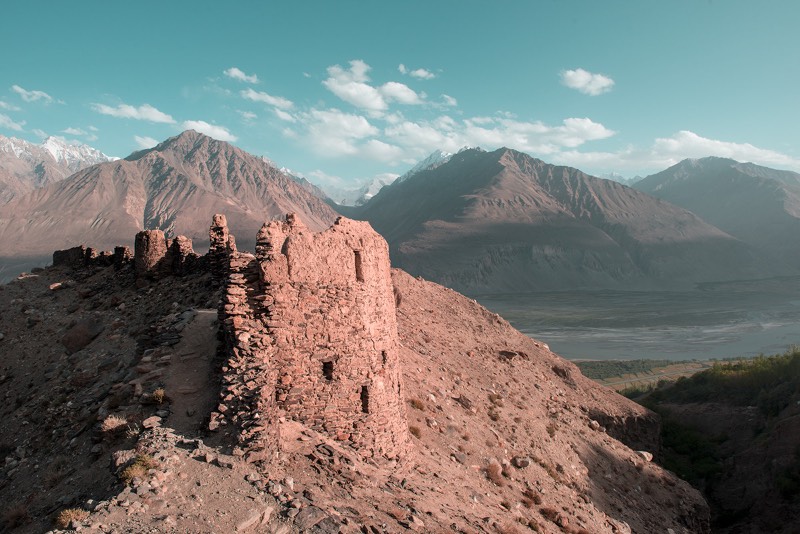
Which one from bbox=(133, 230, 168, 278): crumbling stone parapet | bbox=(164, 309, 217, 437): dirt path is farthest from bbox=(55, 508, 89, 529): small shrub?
bbox=(133, 230, 168, 278): crumbling stone parapet

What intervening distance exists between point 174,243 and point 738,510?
2757cm

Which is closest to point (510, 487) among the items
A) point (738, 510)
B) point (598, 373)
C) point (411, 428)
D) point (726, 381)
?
point (411, 428)

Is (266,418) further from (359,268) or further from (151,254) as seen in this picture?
(151,254)

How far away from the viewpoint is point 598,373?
77750 mm

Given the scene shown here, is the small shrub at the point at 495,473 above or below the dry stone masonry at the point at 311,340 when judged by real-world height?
below

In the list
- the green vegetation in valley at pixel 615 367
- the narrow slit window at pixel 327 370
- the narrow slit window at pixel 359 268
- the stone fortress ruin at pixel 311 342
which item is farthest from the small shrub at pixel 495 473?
the green vegetation in valley at pixel 615 367

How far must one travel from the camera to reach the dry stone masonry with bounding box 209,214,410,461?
395 inches

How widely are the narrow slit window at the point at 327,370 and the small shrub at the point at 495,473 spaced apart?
623cm

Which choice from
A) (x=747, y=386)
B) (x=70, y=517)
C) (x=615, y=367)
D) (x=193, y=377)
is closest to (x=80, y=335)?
(x=193, y=377)

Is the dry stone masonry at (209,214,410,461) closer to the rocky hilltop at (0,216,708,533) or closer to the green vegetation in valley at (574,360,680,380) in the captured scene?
the rocky hilltop at (0,216,708,533)

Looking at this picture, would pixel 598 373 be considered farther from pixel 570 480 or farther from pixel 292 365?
pixel 292 365

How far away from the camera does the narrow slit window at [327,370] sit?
10.5 meters

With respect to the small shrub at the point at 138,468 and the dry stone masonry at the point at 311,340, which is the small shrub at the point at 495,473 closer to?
the dry stone masonry at the point at 311,340

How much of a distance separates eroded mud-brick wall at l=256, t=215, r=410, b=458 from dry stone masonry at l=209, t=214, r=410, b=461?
19 mm
